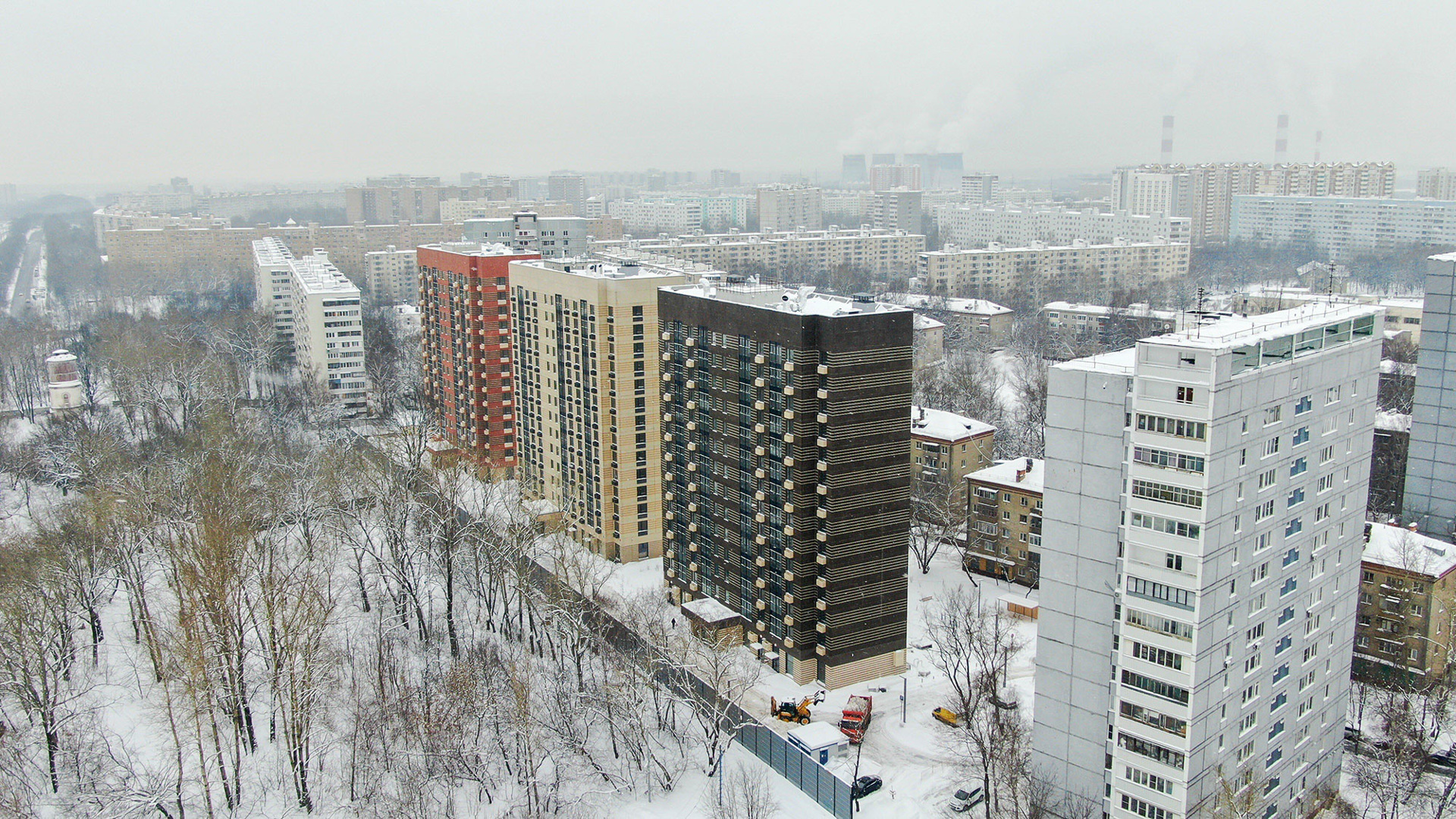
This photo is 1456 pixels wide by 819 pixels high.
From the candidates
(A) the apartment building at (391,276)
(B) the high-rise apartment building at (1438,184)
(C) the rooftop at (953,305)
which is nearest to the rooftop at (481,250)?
(C) the rooftop at (953,305)

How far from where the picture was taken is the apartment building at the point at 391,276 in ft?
436

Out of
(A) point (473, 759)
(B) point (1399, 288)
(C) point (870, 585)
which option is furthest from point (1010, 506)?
(B) point (1399, 288)

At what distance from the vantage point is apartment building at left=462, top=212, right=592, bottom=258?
74.9 meters

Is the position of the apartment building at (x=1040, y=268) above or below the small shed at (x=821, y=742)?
above

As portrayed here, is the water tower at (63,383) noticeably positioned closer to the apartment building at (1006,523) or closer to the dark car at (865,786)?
the apartment building at (1006,523)

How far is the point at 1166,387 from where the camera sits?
2317 centimetres

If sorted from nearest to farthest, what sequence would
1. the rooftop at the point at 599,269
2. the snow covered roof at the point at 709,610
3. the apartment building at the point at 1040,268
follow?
the snow covered roof at the point at 709,610
the rooftop at the point at 599,269
the apartment building at the point at 1040,268

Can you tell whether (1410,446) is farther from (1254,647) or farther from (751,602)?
(751,602)

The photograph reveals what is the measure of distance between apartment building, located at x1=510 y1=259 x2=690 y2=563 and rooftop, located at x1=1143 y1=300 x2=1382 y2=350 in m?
24.4

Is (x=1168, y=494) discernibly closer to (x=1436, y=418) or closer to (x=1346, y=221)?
(x=1436, y=418)

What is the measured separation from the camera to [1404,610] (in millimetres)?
35906

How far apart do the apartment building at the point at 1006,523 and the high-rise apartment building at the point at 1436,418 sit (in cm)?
1507

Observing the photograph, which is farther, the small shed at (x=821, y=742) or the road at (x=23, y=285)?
the road at (x=23, y=285)

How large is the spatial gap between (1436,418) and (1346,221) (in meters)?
135
